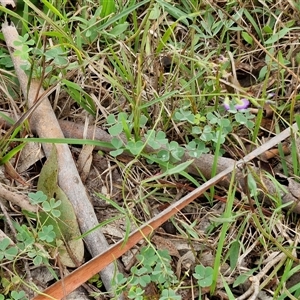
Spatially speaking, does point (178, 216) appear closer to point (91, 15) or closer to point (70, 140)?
point (70, 140)

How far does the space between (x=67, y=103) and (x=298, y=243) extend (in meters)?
0.92

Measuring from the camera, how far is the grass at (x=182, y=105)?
1.89 metres

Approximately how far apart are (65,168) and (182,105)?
0.46 meters

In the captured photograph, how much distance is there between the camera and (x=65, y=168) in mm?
1940

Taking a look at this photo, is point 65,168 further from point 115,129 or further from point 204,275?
point 204,275

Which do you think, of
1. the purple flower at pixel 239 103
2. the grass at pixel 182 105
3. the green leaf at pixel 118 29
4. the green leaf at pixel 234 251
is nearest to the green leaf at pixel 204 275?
the grass at pixel 182 105

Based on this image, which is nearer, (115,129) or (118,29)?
(115,129)

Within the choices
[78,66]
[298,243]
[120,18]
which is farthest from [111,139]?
[298,243]

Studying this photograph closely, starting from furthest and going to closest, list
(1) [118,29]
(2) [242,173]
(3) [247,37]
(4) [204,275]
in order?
(3) [247,37], (1) [118,29], (2) [242,173], (4) [204,275]

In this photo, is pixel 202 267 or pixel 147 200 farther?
pixel 147 200

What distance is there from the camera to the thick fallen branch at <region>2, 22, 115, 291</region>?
6.08ft

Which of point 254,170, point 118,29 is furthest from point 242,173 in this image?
point 118,29

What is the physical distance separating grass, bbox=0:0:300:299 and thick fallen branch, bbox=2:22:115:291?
0.05 meters

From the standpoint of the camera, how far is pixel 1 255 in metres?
1.76
